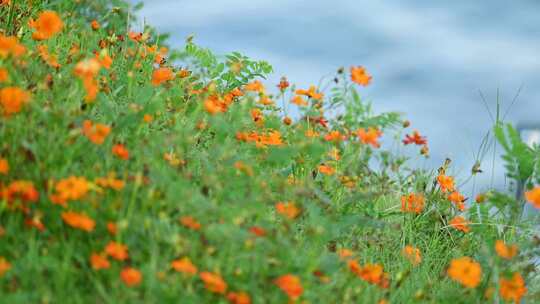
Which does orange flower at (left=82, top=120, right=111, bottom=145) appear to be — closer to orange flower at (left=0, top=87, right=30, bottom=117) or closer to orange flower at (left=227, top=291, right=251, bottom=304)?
orange flower at (left=0, top=87, right=30, bottom=117)

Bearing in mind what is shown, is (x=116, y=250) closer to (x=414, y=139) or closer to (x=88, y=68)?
(x=88, y=68)

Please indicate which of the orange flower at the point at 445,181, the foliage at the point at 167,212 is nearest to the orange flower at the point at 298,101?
the foliage at the point at 167,212

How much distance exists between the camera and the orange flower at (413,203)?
4176 mm

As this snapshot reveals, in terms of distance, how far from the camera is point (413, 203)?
419 cm

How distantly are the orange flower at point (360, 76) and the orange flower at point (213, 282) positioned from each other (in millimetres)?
1412

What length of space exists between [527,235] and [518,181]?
667 millimetres

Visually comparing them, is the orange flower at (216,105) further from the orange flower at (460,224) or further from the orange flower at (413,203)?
the orange flower at (460,224)

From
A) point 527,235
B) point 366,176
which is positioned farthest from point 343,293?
point 527,235

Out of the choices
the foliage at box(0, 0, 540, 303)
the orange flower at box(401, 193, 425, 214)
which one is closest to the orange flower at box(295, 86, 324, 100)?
the foliage at box(0, 0, 540, 303)

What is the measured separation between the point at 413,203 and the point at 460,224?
264mm

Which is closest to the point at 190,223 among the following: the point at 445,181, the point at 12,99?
the point at 12,99

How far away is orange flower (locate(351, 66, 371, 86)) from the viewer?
3.44m

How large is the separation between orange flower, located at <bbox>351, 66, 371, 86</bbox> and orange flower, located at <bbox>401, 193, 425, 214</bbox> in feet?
3.11

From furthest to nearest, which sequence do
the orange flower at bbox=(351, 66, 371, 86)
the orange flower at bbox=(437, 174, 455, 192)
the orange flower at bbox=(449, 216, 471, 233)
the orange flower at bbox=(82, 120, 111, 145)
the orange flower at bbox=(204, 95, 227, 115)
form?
the orange flower at bbox=(437, 174, 455, 192), the orange flower at bbox=(449, 216, 471, 233), the orange flower at bbox=(351, 66, 371, 86), the orange flower at bbox=(204, 95, 227, 115), the orange flower at bbox=(82, 120, 111, 145)
